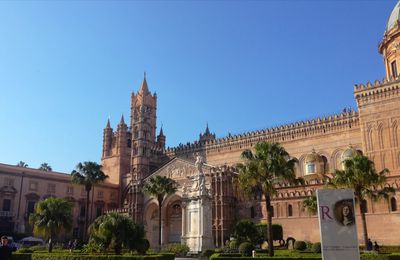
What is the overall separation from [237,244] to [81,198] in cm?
3313

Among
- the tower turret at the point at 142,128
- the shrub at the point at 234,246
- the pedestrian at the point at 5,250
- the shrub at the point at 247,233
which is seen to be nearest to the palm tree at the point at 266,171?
the shrub at the point at 234,246

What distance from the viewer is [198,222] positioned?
33.5 m

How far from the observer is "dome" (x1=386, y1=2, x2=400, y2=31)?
177 ft

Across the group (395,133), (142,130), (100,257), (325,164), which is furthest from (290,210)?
(142,130)

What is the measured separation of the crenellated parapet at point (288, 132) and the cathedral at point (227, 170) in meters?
0.13

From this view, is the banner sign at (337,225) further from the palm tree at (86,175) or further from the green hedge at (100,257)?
the palm tree at (86,175)

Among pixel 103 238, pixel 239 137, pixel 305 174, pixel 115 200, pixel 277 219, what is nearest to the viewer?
pixel 103 238

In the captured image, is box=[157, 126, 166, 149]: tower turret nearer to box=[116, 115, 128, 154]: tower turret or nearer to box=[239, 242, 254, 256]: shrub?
box=[116, 115, 128, 154]: tower turret

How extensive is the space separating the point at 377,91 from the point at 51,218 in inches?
1433

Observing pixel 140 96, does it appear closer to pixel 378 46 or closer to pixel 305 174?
pixel 305 174

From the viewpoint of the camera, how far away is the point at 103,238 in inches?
1046

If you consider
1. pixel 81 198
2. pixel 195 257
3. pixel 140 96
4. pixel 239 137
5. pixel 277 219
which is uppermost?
pixel 140 96

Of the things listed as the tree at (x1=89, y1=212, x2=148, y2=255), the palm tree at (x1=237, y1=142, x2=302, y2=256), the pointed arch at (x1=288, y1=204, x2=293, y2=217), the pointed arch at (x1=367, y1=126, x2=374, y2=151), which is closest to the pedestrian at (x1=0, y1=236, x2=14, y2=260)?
the tree at (x1=89, y1=212, x2=148, y2=255)

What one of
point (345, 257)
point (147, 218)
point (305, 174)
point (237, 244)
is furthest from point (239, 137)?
point (345, 257)
